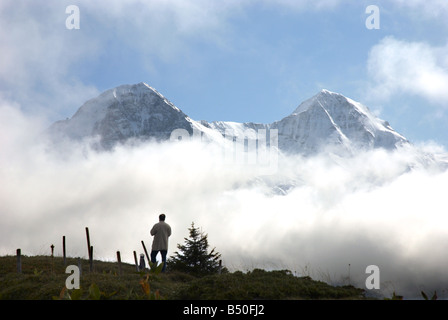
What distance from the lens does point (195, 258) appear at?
23000 mm

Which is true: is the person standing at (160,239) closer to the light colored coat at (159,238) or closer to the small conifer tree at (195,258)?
the light colored coat at (159,238)

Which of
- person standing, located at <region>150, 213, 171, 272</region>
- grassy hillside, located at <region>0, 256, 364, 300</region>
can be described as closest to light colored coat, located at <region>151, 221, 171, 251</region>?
person standing, located at <region>150, 213, 171, 272</region>

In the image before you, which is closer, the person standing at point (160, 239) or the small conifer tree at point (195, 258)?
the person standing at point (160, 239)

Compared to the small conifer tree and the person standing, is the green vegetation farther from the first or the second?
the person standing

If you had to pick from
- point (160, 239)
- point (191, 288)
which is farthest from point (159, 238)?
point (191, 288)

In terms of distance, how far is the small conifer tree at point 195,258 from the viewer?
869 inches

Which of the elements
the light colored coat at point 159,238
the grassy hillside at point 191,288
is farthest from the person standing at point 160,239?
the grassy hillside at point 191,288

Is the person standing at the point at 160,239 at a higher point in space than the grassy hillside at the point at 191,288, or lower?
higher
